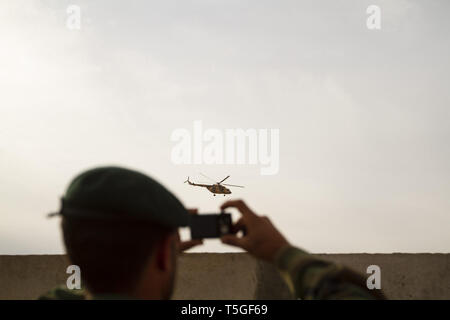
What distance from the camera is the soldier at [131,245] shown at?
153 centimetres

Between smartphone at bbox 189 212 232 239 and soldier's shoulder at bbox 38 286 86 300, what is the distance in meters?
0.66

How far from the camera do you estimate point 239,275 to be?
327cm

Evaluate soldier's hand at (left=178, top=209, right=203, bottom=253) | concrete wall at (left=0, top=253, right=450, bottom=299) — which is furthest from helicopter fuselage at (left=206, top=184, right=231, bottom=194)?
soldier's hand at (left=178, top=209, right=203, bottom=253)

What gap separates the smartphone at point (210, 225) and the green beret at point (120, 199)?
1.12ft

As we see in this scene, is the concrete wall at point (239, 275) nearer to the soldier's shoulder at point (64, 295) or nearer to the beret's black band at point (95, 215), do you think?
the soldier's shoulder at point (64, 295)

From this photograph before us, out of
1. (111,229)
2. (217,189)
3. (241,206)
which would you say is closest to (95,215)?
(111,229)

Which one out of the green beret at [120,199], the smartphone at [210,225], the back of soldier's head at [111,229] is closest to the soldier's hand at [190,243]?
the smartphone at [210,225]

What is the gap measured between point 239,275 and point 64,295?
1.35 metres

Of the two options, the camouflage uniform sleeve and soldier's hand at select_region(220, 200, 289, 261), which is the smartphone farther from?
the camouflage uniform sleeve

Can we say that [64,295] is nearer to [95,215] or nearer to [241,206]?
[95,215]

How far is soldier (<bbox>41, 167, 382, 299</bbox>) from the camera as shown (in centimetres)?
153
